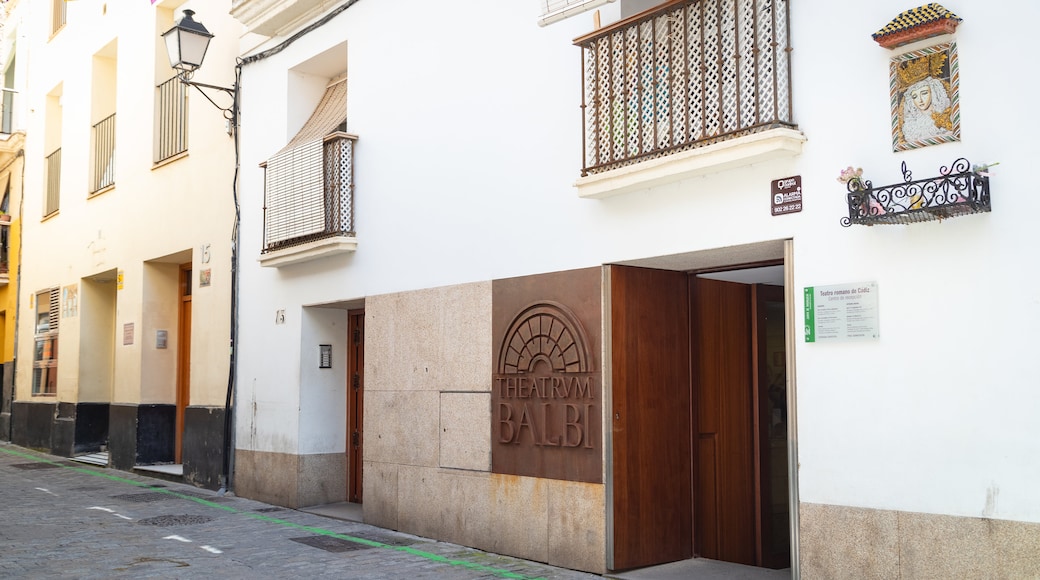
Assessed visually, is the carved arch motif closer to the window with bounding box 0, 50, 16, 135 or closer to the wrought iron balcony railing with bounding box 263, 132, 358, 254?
the wrought iron balcony railing with bounding box 263, 132, 358, 254

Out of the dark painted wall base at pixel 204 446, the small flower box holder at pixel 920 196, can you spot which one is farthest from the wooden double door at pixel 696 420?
the dark painted wall base at pixel 204 446

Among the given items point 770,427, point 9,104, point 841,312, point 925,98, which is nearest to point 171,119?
point 9,104

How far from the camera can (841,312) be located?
5926 mm

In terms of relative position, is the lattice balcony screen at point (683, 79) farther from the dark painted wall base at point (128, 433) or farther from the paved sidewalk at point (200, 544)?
the dark painted wall base at point (128, 433)

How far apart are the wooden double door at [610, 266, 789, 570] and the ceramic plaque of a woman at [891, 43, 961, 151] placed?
2.49 meters

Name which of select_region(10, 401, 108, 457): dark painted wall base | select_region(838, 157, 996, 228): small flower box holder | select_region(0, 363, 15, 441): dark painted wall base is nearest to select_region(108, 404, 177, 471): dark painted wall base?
select_region(10, 401, 108, 457): dark painted wall base

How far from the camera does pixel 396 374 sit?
9.61m

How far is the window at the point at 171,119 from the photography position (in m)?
14.0

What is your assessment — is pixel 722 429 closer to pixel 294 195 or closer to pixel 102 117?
pixel 294 195

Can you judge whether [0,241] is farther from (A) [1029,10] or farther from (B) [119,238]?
(A) [1029,10]

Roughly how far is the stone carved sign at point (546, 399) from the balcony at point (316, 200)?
2.84 metres

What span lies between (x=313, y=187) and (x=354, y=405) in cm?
263

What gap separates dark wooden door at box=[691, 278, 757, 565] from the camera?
7902 millimetres

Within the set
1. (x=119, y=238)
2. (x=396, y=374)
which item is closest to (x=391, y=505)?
(x=396, y=374)
